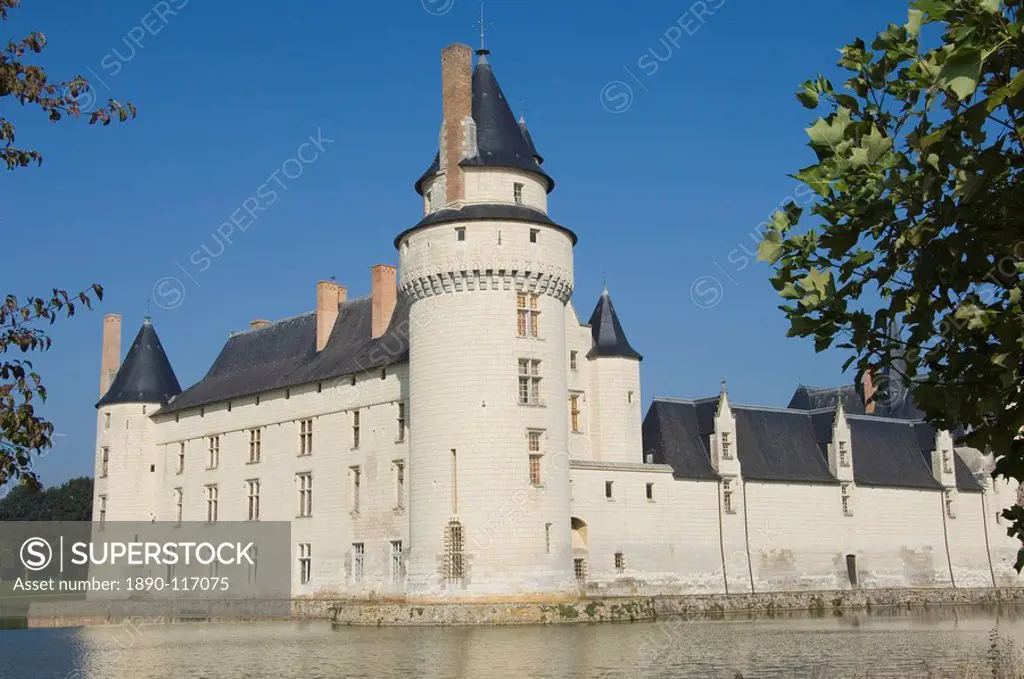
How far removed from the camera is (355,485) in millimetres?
35875

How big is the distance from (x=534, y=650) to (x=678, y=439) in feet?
59.5

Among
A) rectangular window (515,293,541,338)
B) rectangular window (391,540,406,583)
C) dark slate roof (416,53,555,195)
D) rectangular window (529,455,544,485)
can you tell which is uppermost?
dark slate roof (416,53,555,195)

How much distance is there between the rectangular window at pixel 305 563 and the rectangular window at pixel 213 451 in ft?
19.7

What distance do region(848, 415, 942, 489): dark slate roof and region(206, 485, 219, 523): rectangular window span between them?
897 inches

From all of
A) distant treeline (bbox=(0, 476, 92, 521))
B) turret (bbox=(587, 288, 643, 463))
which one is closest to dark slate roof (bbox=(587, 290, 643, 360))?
turret (bbox=(587, 288, 643, 463))

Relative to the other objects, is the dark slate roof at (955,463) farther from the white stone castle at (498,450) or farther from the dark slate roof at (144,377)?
the dark slate roof at (144,377)

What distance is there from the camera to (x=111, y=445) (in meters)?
43.9

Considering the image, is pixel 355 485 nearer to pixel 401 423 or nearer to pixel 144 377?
pixel 401 423

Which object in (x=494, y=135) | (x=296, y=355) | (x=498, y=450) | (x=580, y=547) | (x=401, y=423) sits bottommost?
(x=580, y=547)

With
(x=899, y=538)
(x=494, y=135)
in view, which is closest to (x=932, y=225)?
(x=494, y=135)

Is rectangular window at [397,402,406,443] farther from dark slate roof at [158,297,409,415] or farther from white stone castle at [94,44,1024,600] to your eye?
dark slate roof at [158,297,409,415]

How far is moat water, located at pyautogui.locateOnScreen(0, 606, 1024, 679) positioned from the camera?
662 inches

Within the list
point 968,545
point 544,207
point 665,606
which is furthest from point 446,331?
point 968,545

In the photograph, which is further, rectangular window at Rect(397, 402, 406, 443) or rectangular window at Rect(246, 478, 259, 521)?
rectangular window at Rect(246, 478, 259, 521)
